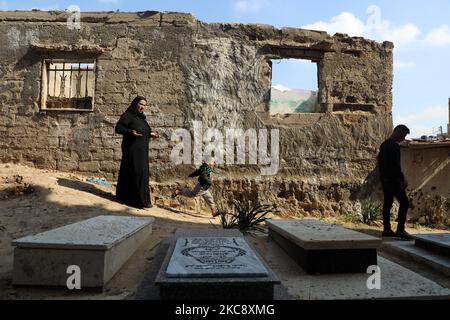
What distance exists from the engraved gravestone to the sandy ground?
0.40 meters

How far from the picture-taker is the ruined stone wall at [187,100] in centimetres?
784

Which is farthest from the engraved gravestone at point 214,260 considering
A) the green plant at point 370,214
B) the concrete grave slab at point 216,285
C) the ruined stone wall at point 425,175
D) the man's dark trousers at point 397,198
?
the ruined stone wall at point 425,175

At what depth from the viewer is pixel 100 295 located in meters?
2.52

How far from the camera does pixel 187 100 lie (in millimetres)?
7953

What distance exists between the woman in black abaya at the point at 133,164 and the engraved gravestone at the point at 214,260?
11.1ft

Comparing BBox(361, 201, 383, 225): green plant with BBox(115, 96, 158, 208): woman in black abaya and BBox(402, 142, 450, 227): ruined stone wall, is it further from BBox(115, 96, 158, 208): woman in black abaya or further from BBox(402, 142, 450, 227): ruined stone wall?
BBox(115, 96, 158, 208): woman in black abaya

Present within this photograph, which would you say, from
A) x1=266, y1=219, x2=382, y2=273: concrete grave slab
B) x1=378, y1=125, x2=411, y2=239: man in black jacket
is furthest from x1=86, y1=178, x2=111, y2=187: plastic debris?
x1=266, y1=219, x2=382, y2=273: concrete grave slab

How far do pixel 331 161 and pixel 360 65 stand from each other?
7.45 feet

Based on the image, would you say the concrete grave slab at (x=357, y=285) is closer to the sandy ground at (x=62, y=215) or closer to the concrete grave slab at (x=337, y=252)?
the concrete grave slab at (x=337, y=252)

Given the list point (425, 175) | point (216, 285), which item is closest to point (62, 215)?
point (216, 285)

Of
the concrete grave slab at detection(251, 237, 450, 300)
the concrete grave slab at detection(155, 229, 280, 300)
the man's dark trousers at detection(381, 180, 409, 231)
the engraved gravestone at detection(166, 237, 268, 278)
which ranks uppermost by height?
the man's dark trousers at detection(381, 180, 409, 231)

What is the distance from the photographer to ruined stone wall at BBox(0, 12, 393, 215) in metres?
7.84
